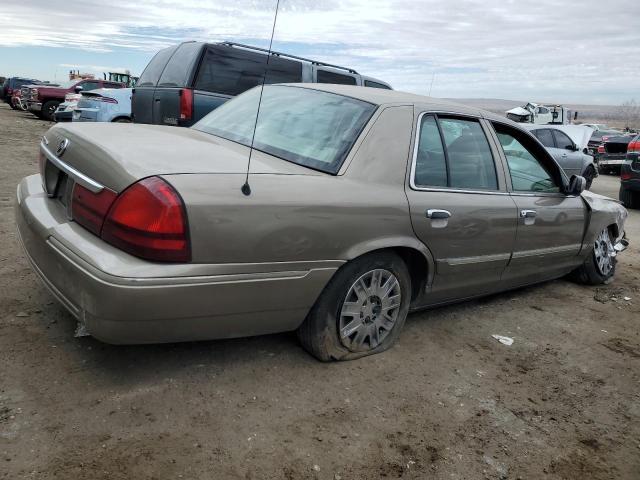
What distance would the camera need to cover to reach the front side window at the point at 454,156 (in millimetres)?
3414

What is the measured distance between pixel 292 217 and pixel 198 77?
18.3 feet

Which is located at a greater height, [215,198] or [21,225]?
[215,198]

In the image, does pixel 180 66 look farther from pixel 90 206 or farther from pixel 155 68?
pixel 90 206

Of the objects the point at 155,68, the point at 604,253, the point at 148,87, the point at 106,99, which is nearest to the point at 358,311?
the point at 604,253

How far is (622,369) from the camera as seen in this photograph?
357 cm

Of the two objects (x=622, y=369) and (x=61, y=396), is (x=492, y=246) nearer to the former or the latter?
(x=622, y=369)

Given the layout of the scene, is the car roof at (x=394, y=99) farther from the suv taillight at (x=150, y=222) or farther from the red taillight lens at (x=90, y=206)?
the red taillight lens at (x=90, y=206)

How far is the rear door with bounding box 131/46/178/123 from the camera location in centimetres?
817

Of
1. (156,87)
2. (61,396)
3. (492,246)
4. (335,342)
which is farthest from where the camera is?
(156,87)

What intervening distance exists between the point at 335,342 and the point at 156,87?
6157mm

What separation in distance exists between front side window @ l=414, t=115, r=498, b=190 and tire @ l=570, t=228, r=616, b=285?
1.87 metres

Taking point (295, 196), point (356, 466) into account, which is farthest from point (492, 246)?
point (356, 466)

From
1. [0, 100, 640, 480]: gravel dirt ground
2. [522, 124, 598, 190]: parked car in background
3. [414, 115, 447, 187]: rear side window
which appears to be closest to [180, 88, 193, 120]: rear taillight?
[0, 100, 640, 480]: gravel dirt ground

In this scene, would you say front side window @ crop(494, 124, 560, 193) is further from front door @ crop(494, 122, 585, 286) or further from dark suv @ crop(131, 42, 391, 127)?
dark suv @ crop(131, 42, 391, 127)
